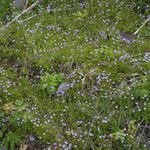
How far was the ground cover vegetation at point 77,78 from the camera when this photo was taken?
4.73 m

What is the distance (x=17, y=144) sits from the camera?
4.87m

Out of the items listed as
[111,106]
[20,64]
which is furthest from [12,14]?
[111,106]

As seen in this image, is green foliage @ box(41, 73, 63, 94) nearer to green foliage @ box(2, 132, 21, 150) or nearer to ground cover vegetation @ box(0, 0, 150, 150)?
ground cover vegetation @ box(0, 0, 150, 150)

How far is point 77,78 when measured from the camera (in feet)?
17.5

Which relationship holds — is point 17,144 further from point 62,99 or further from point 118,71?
point 118,71

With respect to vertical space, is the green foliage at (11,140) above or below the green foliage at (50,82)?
below

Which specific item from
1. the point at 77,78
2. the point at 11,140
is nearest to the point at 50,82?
the point at 77,78

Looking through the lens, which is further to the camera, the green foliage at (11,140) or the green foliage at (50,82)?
the green foliage at (50,82)

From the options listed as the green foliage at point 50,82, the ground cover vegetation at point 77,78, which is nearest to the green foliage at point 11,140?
the ground cover vegetation at point 77,78

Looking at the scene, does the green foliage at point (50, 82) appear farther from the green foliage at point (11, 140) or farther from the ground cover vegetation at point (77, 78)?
the green foliage at point (11, 140)

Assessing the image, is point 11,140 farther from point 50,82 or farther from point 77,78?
point 77,78

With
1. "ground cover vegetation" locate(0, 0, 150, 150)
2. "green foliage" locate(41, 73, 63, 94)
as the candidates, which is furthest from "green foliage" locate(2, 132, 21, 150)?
"green foliage" locate(41, 73, 63, 94)

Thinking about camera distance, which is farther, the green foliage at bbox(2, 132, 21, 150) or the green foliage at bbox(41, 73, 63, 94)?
the green foliage at bbox(41, 73, 63, 94)

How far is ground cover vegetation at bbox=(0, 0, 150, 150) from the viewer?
15.5 ft
